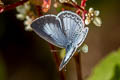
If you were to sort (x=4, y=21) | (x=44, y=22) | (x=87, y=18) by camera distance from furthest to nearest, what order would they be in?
(x=4, y=21)
(x=87, y=18)
(x=44, y=22)

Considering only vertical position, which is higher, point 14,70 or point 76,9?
point 76,9

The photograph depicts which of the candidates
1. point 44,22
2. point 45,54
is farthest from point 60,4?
point 45,54

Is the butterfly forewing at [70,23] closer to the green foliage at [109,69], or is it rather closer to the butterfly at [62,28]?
the butterfly at [62,28]

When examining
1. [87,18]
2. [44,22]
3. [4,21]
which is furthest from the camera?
[4,21]

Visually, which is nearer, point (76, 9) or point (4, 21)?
point (76, 9)

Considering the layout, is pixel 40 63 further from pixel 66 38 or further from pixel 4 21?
pixel 66 38

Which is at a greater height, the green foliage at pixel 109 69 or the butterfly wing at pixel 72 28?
the butterfly wing at pixel 72 28

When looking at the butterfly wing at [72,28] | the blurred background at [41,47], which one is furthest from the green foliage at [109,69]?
the blurred background at [41,47]

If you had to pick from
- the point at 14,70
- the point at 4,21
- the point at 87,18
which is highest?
the point at 87,18
